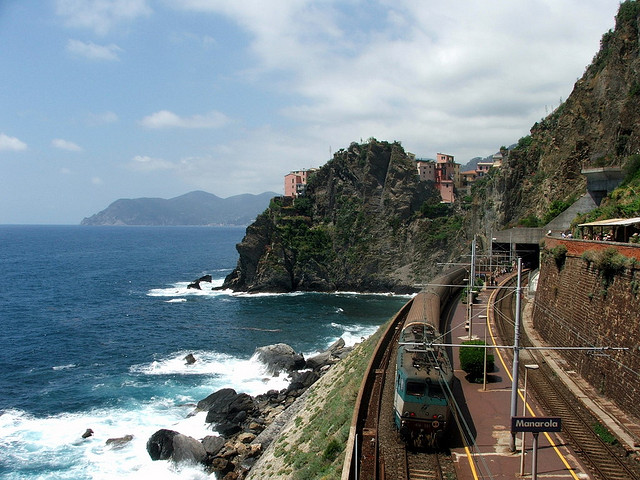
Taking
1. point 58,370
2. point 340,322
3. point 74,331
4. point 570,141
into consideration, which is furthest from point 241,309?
point 570,141

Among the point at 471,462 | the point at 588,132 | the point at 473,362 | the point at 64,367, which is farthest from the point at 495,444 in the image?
the point at 588,132

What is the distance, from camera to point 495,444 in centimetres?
1669

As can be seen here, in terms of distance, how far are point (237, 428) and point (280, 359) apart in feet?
44.7

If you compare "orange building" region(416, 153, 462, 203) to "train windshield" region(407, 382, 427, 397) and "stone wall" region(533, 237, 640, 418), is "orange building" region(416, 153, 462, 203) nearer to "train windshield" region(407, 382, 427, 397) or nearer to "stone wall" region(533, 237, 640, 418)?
"stone wall" region(533, 237, 640, 418)

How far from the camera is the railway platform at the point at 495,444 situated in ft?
48.3

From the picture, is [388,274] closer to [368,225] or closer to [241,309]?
[368,225]

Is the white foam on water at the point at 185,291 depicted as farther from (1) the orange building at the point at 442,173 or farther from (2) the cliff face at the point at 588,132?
(1) the orange building at the point at 442,173

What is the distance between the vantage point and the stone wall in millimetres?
18500

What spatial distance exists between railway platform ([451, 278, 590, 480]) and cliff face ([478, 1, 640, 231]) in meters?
34.3

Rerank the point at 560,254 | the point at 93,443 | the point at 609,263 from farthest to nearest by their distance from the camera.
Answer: the point at 93,443 < the point at 560,254 < the point at 609,263

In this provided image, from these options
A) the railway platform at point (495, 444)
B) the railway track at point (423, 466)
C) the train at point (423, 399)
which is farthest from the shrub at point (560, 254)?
the railway track at point (423, 466)

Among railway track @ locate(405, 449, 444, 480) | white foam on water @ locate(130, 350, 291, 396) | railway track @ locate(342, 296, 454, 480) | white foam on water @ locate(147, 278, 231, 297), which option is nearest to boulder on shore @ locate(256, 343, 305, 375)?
white foam on water @ locate(130, 350, 291, 396)

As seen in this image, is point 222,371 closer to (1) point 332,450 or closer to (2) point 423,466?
(1) point 332,450

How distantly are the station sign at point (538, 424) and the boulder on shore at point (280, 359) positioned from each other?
1310 inches
